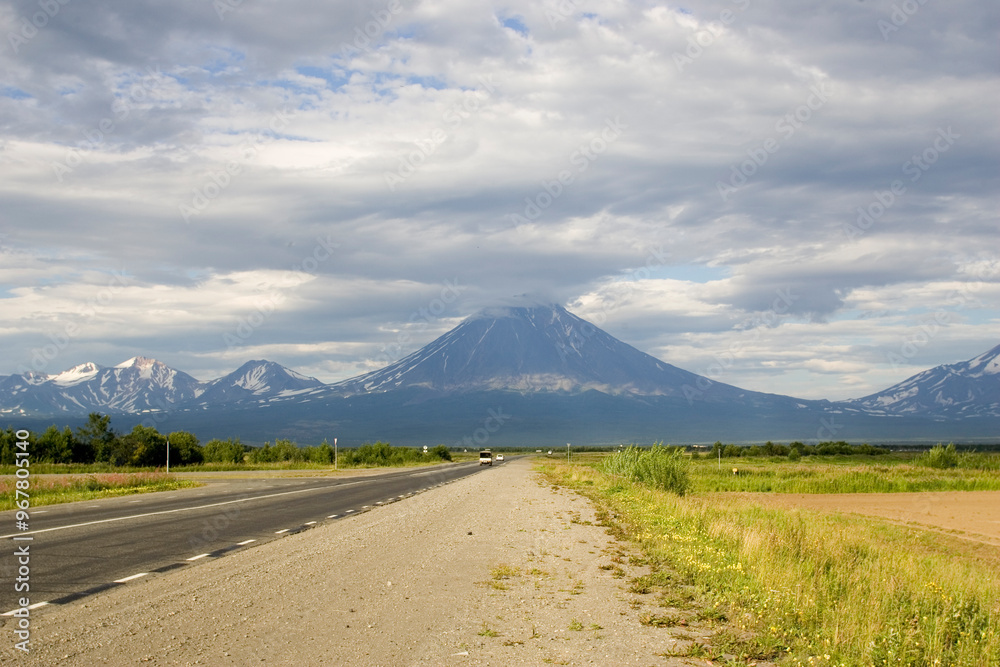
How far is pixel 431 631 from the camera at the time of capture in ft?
26.3

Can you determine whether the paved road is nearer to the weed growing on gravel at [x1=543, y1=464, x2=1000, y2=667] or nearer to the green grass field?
the green grass field

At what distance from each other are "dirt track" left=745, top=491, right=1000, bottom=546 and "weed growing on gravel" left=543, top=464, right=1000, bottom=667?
15938 mm

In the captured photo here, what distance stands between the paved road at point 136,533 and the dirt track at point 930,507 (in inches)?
834

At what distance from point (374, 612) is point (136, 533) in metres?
9.14

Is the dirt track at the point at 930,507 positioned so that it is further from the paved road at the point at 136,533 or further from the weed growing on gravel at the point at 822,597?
the paved road at the point at 136,533

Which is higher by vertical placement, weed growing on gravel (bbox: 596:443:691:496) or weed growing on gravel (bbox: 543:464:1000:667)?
weed growing on gravel (bbox: 543:464:1000:667)

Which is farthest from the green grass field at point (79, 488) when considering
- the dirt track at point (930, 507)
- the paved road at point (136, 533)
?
the dirt track at point (930, 507)

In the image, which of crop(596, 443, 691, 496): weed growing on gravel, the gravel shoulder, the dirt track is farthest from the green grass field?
the dirt track

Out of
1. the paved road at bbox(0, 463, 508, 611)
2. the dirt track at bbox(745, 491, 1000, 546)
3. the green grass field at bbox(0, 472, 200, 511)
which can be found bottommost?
the dirt track at bbox(745, 491, 1000, 546)

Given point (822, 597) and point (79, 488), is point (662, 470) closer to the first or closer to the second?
point (822, 597)

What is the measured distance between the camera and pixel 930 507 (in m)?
38.8

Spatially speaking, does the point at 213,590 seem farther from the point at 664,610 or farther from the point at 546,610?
the point at 664,610

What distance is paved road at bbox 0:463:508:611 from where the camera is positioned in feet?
34.3

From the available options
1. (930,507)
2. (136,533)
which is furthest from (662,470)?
(136,533)
